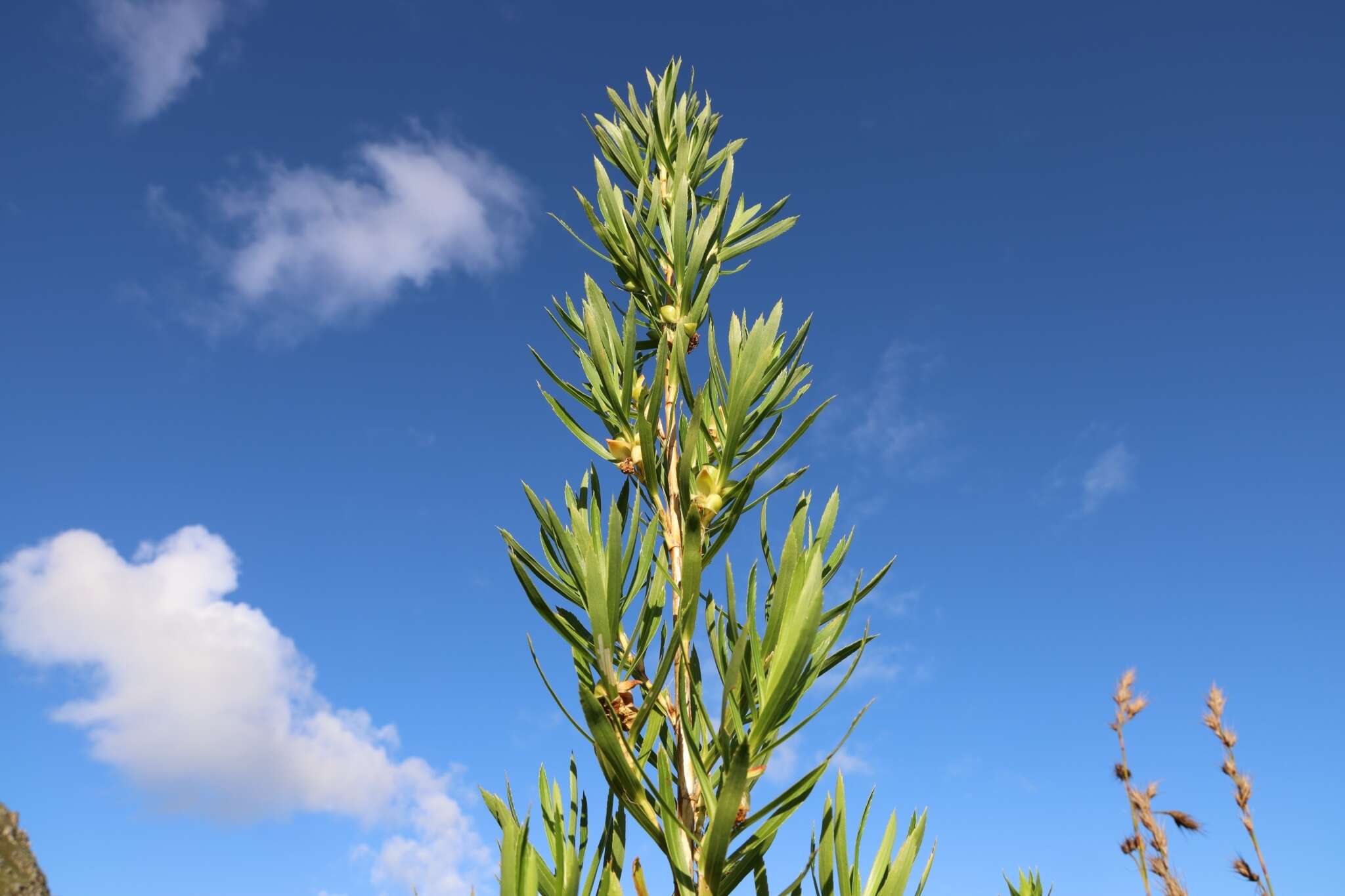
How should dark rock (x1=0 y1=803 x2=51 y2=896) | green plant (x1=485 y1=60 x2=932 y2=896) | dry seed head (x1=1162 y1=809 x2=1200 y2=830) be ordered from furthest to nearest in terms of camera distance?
dark rock (x1=0 y1=803 x2=51 y2=896)
dry seed head (x1=1162 y1=809 x2=1200 y2=830)
green plant (x1=485 y1=60 x2=932 y2=896)

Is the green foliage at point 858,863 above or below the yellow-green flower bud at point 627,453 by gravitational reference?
below

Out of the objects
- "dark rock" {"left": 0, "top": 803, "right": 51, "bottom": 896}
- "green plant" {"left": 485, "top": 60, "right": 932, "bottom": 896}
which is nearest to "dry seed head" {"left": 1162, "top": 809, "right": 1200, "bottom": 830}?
"green plant" {"left": 485, "top": 60, "right": 932, "bottom": 896}

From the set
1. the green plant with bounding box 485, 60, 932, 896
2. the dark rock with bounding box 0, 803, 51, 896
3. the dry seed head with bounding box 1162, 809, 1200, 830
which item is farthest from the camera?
the dark rock with bounding box 0, 803, 51, 896

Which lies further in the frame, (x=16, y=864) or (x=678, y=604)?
(x=16, y=864)

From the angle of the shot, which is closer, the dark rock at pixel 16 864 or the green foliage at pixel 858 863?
the green foliage at pixel 858 863

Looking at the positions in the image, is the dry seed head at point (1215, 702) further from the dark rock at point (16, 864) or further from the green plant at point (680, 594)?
the dark rock at point (16, 864)

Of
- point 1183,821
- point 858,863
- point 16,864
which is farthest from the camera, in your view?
point 16,864

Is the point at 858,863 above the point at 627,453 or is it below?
below

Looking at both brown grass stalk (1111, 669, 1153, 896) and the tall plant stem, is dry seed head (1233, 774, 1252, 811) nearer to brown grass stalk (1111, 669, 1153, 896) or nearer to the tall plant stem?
brown grass stalk (1111, 669, 1153, 896)

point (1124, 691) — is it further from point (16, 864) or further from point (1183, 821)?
point (16, 864)

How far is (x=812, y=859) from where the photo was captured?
1592mm

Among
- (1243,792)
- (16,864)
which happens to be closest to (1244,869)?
(1243,792)

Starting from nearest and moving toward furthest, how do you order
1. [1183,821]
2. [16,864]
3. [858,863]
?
[858,863], [1183,821], [16,864]

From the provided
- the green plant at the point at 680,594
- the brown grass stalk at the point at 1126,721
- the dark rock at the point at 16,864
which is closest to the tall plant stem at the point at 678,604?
the green plant at the point at 680,594
